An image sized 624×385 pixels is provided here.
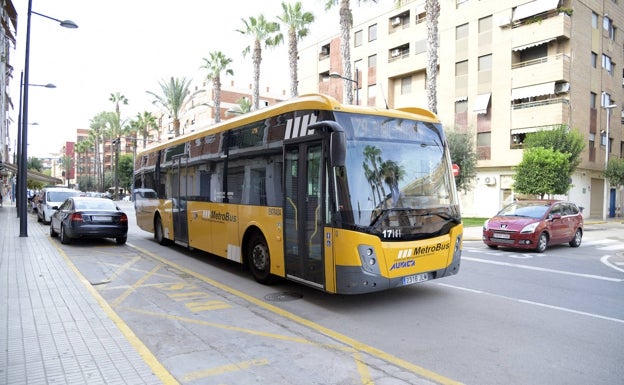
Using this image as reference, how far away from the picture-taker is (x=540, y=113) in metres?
30.3

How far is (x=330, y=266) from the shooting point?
6.28 meters

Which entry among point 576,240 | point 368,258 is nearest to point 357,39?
point 576,240

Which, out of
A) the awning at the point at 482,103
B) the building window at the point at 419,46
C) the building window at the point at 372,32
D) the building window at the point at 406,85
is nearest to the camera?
the awning at the point at 482,103

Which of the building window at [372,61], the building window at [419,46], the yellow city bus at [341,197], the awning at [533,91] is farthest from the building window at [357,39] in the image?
the yellow city bus at [341,197]

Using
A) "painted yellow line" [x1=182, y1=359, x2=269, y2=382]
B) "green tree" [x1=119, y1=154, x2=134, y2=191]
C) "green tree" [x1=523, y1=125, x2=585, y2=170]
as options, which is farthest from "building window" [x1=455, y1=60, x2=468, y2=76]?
"green tree" [x1=119, y1=154, x2=134, y2=191]

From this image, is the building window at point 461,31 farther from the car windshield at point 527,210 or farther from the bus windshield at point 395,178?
the bus windshield at point 395,178

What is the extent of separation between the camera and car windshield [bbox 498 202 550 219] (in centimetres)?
1430

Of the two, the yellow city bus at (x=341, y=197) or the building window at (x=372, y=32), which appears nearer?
the yellow city bus at (x=341, y=197)

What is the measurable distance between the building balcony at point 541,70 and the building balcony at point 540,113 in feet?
4.71

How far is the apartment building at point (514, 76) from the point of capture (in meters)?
30.2

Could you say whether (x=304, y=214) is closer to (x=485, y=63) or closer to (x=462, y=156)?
(x=462, y=156)

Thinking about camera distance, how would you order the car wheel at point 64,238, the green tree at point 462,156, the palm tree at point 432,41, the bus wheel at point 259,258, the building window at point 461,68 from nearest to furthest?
the bus wheel at point 259,258 → the car wheel at point 64,238 → the palm tree at point 432,41 → the green tree at point 462,156 → the building window at point 461,68

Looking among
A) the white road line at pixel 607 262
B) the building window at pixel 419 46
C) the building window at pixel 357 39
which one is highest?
the building window at pixel 357 39

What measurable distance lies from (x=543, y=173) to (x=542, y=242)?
12.4 meters
